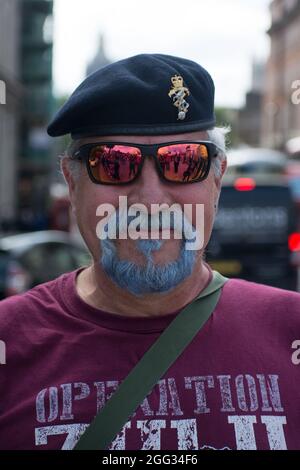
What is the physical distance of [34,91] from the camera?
149 ft

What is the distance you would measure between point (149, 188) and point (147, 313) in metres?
0.33

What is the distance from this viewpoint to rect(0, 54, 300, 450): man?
7.09ft

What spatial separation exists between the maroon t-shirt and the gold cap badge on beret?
504 millimetres

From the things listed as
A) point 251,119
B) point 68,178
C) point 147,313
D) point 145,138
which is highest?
point 251,119

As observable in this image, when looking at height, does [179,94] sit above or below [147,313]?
above

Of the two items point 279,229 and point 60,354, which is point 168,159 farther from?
point 279,229

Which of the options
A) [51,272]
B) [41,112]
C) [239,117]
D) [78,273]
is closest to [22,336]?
[78,273]

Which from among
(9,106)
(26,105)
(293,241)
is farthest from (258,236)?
(26,105)

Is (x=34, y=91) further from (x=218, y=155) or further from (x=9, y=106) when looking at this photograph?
(x=218, y=155)

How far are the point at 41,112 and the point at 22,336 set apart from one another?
44.0 metres

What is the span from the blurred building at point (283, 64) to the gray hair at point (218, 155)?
163ft

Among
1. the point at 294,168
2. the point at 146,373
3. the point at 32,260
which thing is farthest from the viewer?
the point at 294,168

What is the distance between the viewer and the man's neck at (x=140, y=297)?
2.31m

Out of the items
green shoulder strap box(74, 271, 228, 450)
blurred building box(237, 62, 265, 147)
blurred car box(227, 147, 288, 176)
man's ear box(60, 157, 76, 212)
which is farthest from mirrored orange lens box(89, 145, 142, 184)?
blurred building box(237, 62, 265, 147)
